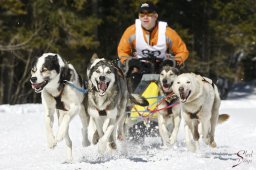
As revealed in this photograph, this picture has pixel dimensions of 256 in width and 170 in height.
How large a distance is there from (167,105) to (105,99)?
1.26 m

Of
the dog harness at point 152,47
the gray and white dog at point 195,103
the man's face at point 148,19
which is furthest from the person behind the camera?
the dog harness at point 152,47

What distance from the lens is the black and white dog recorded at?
19.5ft

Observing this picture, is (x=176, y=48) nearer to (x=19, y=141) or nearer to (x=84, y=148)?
(x=84, y=148)

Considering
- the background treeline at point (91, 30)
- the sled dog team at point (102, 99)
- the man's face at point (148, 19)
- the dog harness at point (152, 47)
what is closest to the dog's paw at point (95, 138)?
the sled dog team at point (102, 99)

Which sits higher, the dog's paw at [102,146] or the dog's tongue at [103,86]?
the dog's tongue at [103,86]

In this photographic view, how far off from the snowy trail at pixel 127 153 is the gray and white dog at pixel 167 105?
19cm

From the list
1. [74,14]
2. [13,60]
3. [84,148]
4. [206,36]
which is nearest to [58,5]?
[74,14]

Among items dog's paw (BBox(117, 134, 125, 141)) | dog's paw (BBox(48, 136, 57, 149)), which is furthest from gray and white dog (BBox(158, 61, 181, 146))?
dog's paw (BBox(48, 136, 57, 149))

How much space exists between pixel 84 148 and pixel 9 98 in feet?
47.0

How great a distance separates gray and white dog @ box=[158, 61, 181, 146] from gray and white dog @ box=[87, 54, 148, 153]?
772 millimetres

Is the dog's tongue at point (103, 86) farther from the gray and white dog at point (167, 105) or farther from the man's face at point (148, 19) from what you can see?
the man's face at point (148, 19)

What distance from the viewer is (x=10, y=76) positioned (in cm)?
2116

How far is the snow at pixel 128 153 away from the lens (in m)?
5.70

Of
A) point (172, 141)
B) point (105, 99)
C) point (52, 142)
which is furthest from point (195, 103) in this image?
point (52, 142)
